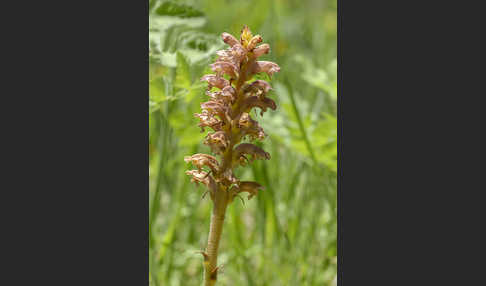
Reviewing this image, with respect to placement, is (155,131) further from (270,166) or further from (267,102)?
(267,102)

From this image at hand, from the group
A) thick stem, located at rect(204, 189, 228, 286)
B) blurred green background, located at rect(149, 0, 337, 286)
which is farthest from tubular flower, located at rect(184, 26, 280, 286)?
blurred green background, located at rect(149, 0, 337, 286)

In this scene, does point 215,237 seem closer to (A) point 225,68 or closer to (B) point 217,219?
(B) point 217,219

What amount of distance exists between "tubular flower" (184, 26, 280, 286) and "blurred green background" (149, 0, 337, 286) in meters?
0.41

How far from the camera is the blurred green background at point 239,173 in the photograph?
7.32 ft

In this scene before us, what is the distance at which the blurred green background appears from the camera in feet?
7.32

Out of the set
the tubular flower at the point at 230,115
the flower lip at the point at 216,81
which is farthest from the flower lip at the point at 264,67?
the flower lip at the point at 216,81

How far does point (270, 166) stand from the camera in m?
3.79

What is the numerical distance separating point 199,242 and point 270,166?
790 millimetres

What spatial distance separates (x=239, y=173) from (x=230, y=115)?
190 centimetres

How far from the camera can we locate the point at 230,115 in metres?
1.62

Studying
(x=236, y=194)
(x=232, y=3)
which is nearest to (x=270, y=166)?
(x=232, y=3)

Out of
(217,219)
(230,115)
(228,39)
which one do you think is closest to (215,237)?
(217,219)

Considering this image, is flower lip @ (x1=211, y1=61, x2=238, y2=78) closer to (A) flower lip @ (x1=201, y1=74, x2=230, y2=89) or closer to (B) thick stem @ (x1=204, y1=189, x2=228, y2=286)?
(A) flower lip @ (x1=201, y1=74, x2=230, y2=89)

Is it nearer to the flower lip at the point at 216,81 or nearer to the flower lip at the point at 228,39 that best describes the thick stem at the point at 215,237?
the flower lip at the point at 216,81
